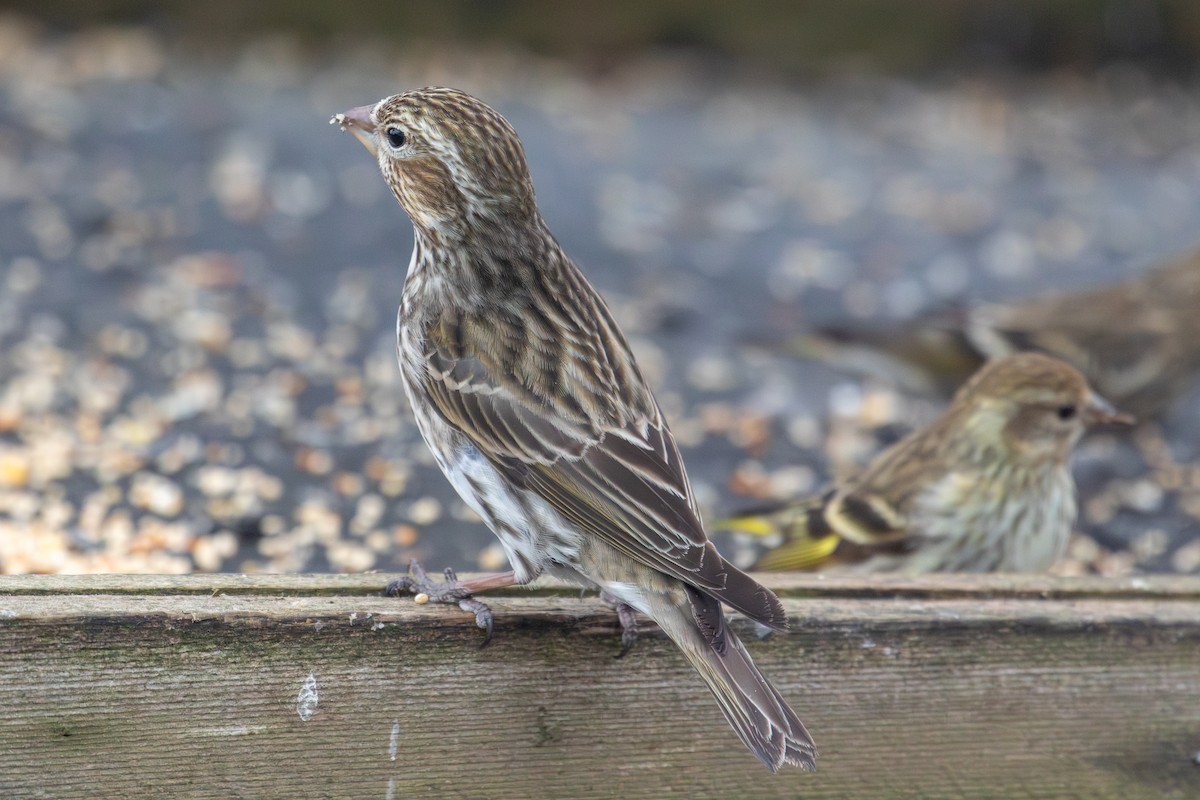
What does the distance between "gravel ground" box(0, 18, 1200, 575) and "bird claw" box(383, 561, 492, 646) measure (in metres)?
1.08

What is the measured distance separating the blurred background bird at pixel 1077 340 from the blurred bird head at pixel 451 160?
2376 millimetres

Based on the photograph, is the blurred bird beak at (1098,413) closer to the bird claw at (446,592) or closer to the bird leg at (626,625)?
the bird leg at (626,625)

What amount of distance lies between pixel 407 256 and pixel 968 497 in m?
2.28

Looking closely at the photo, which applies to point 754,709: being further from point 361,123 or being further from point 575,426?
point 361,123

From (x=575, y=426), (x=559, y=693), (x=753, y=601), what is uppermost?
(x=575, y=426)

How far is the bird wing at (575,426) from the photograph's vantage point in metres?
2.48

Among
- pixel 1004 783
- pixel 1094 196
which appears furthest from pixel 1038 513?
pixel 1094 196

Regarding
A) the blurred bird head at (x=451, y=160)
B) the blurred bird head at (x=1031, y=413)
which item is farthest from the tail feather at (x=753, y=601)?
the blurred bird head at (x=1031, y=413)

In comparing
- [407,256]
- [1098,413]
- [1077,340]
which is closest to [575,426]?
[1098,413]

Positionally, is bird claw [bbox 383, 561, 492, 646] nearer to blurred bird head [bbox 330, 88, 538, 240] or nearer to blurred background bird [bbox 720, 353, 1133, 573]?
blurred bird head [bbox 330, 88, 538, 240]

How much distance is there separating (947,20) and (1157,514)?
3.58 m

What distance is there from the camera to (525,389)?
105 inches

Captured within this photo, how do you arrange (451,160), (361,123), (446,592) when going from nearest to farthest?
A: (446,592), (451,160), (361,123)

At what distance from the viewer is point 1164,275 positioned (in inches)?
214
